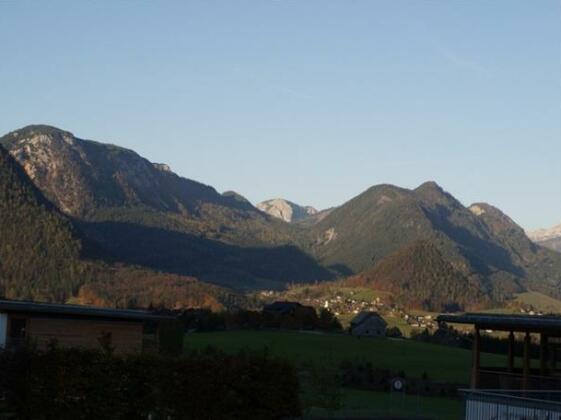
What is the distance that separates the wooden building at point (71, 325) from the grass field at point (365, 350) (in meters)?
27.0

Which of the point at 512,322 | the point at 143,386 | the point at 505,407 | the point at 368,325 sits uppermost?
the point at 512,322

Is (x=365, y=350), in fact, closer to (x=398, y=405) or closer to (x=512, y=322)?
(x=398, y=405)

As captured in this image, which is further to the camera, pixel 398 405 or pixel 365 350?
pixel 365 350

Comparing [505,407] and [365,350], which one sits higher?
[505,407]

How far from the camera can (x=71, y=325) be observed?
146ft

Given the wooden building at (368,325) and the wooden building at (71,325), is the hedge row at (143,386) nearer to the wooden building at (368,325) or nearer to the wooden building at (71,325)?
the wooden building at (71,325)

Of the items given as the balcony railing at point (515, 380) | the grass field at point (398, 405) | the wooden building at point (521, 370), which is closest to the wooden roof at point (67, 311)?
the grass field at point (398, 405)

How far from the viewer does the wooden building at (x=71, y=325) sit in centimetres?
4303

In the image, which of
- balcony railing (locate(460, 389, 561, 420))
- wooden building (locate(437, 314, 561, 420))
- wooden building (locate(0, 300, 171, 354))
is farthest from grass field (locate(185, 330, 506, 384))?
balcony railing (locate(460, 389, 561, 420))

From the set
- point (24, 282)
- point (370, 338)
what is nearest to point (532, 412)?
point (370, 338)

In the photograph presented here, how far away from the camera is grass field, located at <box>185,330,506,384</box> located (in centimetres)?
7669

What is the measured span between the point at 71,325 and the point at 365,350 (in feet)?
169

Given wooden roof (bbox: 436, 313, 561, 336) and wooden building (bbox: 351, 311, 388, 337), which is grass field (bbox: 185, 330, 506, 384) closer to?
wooden building (bbox: 351, 311, 388, 337)

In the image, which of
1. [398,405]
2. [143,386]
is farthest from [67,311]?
[143,386]
